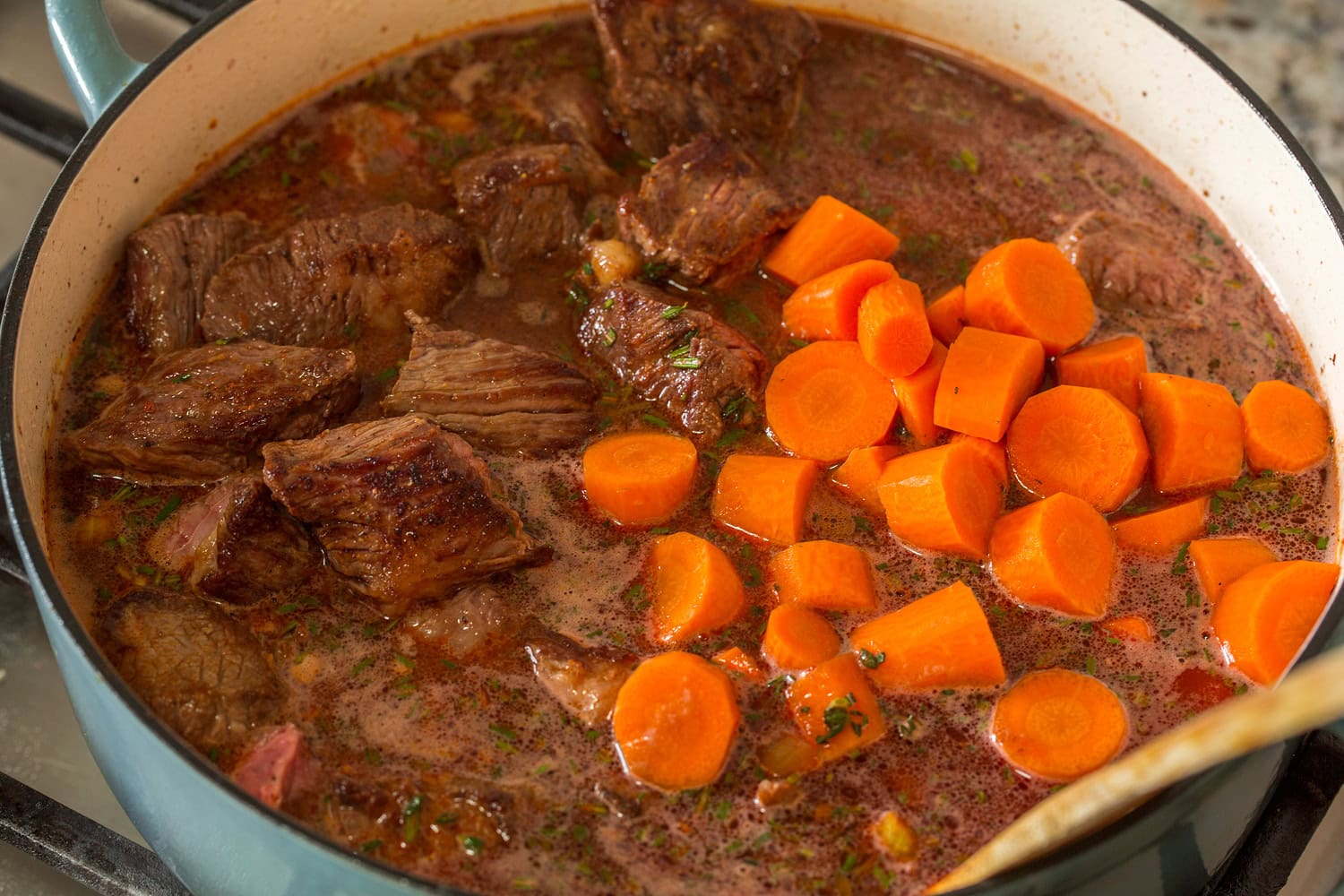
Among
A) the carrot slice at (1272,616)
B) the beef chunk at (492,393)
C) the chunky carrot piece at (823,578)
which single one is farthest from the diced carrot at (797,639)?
the carrot slice at (1272,616)

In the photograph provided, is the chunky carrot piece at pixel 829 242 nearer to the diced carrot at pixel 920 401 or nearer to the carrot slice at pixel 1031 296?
the carrot slice at pixel 1031 296

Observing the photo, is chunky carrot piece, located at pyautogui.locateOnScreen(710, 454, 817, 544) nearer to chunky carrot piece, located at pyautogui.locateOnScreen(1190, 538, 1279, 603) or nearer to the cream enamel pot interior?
chunky carrot piece, located at pyautogui.locateOnScreen(1190, 538, 1279, 603)

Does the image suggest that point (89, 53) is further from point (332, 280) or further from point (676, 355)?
point (676, 355)

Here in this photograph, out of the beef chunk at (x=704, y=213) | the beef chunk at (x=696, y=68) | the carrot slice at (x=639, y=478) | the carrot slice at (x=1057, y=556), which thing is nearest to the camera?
the carrot slice at (x=1057, y=556)

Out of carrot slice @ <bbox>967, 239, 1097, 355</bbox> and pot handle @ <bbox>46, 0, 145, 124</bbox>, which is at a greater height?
pot handle @ <bbox>46, 0, 145, 124</bbox>

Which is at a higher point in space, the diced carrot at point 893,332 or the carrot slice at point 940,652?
the diced carrot at point 893,332

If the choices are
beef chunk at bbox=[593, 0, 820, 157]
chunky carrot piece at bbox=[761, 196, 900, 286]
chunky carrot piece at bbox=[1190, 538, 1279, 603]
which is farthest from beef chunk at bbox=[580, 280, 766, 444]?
chunky carrot piece at bbox=[1190, 538, 1279, 603]

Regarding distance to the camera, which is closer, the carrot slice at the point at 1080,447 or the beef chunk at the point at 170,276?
the carrot slice at the point at 1080,447
